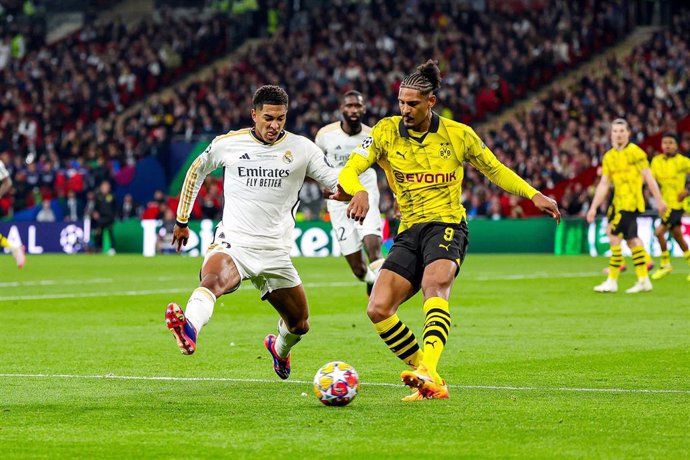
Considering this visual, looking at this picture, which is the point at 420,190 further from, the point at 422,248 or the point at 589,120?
the point at 589,120

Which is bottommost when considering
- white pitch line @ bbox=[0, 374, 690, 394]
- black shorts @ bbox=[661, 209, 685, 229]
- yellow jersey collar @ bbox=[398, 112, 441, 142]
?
black shorts @ bbox=[661, 209, 685, 229]

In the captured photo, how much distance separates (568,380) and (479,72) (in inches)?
1258

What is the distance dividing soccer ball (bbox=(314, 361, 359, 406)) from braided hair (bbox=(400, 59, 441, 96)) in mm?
2006

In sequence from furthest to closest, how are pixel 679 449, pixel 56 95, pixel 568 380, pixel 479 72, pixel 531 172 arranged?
1. pixel 56 95
2. pixel 479 72
3. pixel 531 172
4. pixel 568 380
5. pixel 679 449

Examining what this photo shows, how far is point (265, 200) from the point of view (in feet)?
32.1

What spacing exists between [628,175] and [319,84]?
24124mm

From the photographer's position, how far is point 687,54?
3753 cm

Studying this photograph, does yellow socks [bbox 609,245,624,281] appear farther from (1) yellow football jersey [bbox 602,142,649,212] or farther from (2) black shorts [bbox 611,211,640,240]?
(1) yellow football jersey [bbox 602,142,649,212]

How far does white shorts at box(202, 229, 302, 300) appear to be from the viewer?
9523 millimetres

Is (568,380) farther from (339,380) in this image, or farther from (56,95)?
(56,95)

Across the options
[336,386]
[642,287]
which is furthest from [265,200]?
[642,287]

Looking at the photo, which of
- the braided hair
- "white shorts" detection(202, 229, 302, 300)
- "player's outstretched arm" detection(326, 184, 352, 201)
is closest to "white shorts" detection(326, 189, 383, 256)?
"white shorts" detection(202, 229, 302, 300)

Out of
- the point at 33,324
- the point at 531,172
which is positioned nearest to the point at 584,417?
the point at 33,324

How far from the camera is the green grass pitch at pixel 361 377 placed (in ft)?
23.1
